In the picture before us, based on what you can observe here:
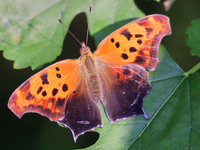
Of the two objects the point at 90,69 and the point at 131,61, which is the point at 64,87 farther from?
the point at 131,61

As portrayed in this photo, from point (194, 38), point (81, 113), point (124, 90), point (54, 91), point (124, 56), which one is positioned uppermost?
point (54, 91)

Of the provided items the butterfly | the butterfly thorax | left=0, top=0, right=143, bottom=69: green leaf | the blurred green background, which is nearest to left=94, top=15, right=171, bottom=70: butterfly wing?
the butterfly

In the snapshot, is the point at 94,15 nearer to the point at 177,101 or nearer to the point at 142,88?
the point at 142,88

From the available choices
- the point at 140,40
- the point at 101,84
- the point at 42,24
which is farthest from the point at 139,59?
the point at 42,24

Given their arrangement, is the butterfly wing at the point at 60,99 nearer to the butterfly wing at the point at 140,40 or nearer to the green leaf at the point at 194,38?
the butterfly wing at the point at 140,40

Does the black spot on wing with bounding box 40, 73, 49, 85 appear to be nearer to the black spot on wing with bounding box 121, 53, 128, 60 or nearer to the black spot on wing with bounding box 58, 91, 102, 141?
the black spot on wing with bounding box 58, 91, 102, 141

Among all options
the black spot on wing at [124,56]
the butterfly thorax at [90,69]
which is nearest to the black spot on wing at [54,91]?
the butterfly thorax at [90,69]
